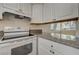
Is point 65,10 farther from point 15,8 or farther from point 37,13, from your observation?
point 37,13

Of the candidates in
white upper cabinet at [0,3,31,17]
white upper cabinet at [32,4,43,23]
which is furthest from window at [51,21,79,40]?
white upper cabinet at [0,3,31,17]

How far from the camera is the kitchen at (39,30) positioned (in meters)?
1.04

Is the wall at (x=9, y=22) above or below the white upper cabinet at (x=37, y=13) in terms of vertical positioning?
below

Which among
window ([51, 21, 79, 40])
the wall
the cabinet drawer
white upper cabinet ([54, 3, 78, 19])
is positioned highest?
white upper cabinet ([54, 3, 78, 19])

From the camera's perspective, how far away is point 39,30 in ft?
7.98

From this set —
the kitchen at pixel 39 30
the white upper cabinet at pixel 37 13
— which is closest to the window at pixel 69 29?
the kitchen at pixel 39 30

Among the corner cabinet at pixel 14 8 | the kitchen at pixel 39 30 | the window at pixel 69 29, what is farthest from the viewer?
the window at pixel 69 29

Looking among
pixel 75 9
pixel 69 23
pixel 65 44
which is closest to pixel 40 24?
pixel 69 23

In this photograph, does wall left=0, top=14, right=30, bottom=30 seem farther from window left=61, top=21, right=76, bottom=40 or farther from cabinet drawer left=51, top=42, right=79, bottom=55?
cabinet drawer left=51, top=42, right=79, bottom=55

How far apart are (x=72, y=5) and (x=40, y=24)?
1.29 metres

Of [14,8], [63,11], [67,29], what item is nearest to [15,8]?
[14,8]

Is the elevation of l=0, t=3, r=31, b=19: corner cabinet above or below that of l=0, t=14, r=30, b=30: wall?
above

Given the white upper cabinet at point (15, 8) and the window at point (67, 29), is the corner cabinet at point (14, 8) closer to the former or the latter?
the white upper cabinet at point (15, 8)

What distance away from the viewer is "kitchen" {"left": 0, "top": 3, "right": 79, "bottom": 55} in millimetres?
1038
